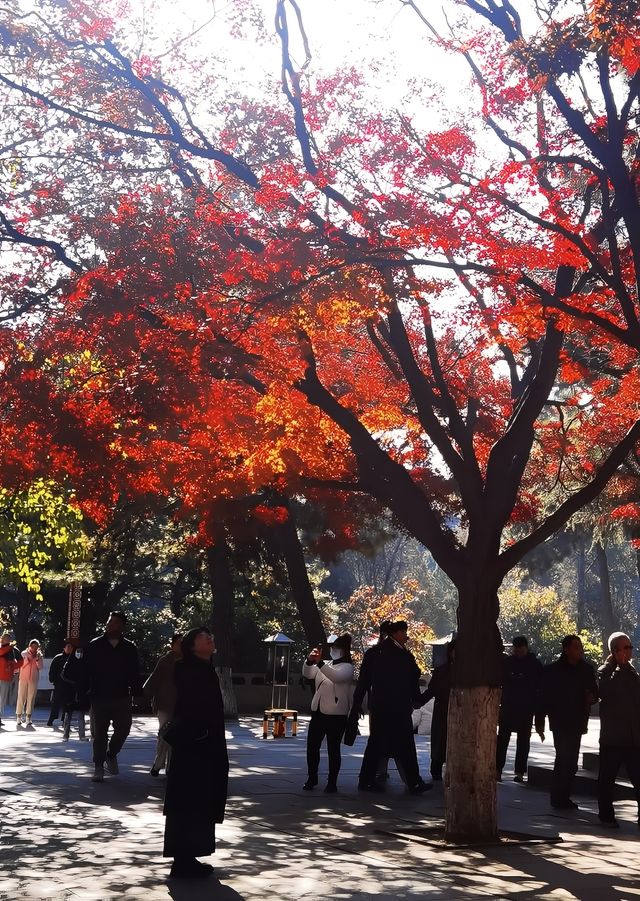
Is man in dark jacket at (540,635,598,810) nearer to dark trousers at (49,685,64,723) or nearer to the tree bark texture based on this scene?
the tree bark texture

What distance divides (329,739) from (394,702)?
0.86 m

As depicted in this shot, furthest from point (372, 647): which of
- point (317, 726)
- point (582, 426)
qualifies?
point (582, 426)

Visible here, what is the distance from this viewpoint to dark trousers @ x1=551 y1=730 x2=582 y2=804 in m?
12.8

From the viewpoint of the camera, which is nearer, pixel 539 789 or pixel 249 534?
pixel 539 789

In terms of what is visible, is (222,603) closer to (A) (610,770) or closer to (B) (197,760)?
(A) (610,770)

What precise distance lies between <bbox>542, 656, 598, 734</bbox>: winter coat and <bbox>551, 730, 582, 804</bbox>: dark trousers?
0.08 m

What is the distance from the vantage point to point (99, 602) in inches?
1399

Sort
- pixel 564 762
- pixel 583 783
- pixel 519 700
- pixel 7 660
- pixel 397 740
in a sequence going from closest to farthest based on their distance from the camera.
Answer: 1. pixel 564 762
2. pixel 397 740
3. pixel 583 783
4. pixel 519 700
5. pixel 7 660

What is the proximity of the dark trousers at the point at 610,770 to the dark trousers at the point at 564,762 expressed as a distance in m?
1.02

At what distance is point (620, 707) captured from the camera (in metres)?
11.6

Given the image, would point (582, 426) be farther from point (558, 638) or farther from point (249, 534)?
point (558, 638)

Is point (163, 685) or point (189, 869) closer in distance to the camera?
point (189, 869)

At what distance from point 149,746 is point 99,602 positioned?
1682 centimetres

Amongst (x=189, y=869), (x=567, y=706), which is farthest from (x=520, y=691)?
(x=189, y=869)
